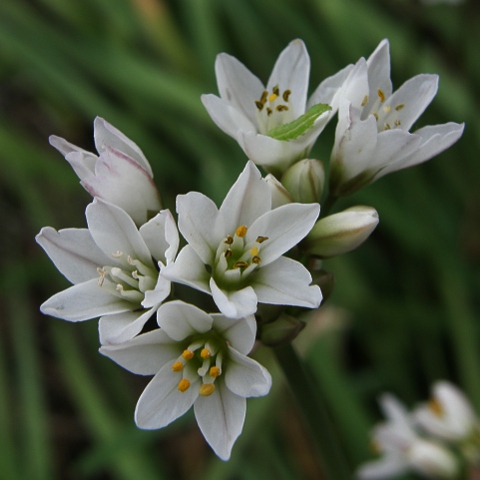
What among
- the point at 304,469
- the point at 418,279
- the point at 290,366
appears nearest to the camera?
the point at 290,366

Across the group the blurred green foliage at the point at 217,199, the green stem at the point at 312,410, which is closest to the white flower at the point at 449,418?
the blurred green foliage at the point at 217,199

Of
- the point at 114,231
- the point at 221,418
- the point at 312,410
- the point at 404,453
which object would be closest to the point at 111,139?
the point at 114,231

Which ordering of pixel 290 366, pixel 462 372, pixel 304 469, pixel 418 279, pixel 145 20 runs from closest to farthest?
1. pixel 290 366
2. pixel 462 372
3. pixel 304 469
4. pixel 418 279
5. pixel 145 20

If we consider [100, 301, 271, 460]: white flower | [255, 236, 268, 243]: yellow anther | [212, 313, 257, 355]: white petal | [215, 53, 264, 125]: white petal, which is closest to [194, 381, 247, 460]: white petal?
[100, 301, 271, 460]: white flower

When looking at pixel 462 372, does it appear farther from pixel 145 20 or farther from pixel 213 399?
pixel 145 20

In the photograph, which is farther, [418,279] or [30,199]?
[30,199]

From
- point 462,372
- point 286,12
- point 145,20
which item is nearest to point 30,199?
point 145,20

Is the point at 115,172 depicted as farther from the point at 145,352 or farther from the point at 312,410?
the point at 312,410

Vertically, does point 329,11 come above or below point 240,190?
above
